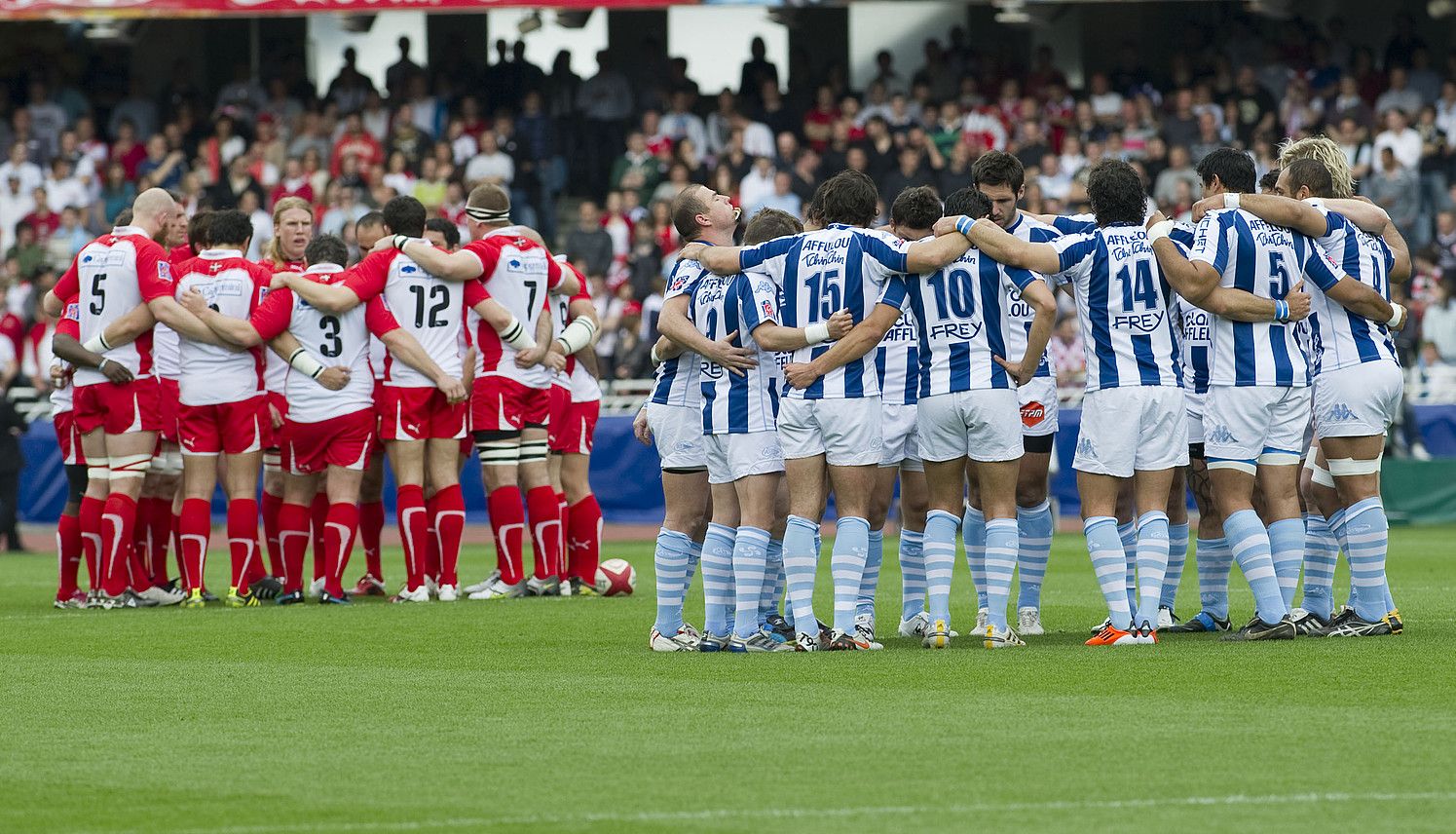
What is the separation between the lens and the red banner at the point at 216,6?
26734 millimetres

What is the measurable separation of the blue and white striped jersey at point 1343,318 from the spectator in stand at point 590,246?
1624 centimetres

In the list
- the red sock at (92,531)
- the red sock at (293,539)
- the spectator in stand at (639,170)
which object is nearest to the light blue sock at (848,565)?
the red sock at (293,539)

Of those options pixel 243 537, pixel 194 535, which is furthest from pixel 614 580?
pixel 194 535

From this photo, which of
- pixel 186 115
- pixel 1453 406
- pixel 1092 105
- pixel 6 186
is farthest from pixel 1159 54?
pixel 6 186

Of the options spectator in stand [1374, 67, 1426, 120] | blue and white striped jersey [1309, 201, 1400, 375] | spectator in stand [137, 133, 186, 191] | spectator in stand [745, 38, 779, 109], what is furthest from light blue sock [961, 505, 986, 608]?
spectator in stand [137, 133, 186, 191]

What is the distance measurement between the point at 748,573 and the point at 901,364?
118cm

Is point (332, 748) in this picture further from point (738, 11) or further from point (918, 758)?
point (738, 11)

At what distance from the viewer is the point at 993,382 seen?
30.3 feet

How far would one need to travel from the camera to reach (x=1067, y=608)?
39.0 feet

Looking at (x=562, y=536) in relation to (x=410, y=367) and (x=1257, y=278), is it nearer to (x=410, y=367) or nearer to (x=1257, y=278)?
(x=410, y=367)

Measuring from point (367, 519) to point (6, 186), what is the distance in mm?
16554

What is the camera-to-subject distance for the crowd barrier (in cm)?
2131

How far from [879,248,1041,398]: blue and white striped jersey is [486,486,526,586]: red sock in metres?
4.31

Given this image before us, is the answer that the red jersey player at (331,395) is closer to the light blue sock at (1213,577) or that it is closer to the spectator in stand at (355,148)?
the light blue sock at (1213,577)
